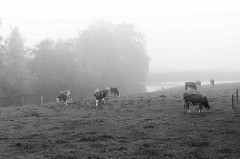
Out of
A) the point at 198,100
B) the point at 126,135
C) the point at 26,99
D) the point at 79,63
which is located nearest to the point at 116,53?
the point at 79,63

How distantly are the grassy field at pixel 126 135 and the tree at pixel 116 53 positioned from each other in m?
57.0

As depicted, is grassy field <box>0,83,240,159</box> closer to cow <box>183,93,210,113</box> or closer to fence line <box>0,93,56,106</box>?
cow <box>183,93,210,113</box>

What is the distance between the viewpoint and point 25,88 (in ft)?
227

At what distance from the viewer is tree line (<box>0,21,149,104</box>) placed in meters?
71.9

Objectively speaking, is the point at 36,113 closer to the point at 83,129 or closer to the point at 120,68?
the point at 83,129

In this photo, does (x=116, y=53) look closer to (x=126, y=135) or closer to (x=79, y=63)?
(x=79, y=63)

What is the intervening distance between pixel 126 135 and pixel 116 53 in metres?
76.8

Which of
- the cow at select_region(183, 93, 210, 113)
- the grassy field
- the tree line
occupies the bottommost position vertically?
the grassy field

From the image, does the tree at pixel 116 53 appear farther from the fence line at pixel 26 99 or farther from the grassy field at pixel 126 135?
the grassy field at pixel 126 135

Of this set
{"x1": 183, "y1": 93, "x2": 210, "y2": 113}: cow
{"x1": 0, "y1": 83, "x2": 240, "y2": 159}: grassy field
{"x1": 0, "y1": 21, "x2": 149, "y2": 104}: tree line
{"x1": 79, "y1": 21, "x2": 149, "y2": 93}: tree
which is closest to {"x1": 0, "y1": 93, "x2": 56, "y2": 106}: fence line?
{"x1": 0, "y1": 21, "x2": 149, "y2": 104}: tree line

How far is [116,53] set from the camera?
314 feet

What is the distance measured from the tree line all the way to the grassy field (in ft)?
139

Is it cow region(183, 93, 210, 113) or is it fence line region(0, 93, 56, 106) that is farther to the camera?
fence line region(0, 93, 56, 106)

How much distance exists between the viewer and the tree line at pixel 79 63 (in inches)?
2829
